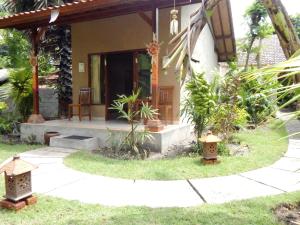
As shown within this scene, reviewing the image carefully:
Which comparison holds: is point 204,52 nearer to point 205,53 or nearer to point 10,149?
point 205,53

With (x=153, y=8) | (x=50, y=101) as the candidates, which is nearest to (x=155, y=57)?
(x=153, y=8)

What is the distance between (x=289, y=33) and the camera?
2.73m

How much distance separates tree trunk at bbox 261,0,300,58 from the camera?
8.91 feet

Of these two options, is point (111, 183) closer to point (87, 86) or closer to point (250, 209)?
point (250, 209)

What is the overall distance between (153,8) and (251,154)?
4.03 metres

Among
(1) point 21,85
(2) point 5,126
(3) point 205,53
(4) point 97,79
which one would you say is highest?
(3) point 205,53

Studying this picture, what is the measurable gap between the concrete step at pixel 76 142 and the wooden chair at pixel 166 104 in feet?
6.43

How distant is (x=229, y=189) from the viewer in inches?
194

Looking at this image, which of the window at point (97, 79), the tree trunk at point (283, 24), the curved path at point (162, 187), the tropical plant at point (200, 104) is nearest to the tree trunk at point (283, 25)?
the tree trunk at point (283, 24)

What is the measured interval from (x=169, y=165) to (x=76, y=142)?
2749 mm

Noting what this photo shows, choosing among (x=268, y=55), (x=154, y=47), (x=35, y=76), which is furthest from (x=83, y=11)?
(x=268, y=55)

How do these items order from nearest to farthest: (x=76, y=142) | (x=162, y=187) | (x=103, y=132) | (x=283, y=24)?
(x=283, y=24) < (x=162, y=187) < (x=76, y=142) < (x=103, y=132)

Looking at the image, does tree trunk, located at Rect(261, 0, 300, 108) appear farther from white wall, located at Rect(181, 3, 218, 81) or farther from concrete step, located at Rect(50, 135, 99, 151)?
white wall, located at Rect(181, 3, 218, 81)

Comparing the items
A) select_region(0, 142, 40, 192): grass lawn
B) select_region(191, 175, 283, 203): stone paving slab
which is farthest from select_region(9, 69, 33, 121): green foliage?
select_region(191, 175, 283, 203): stone paving slab
